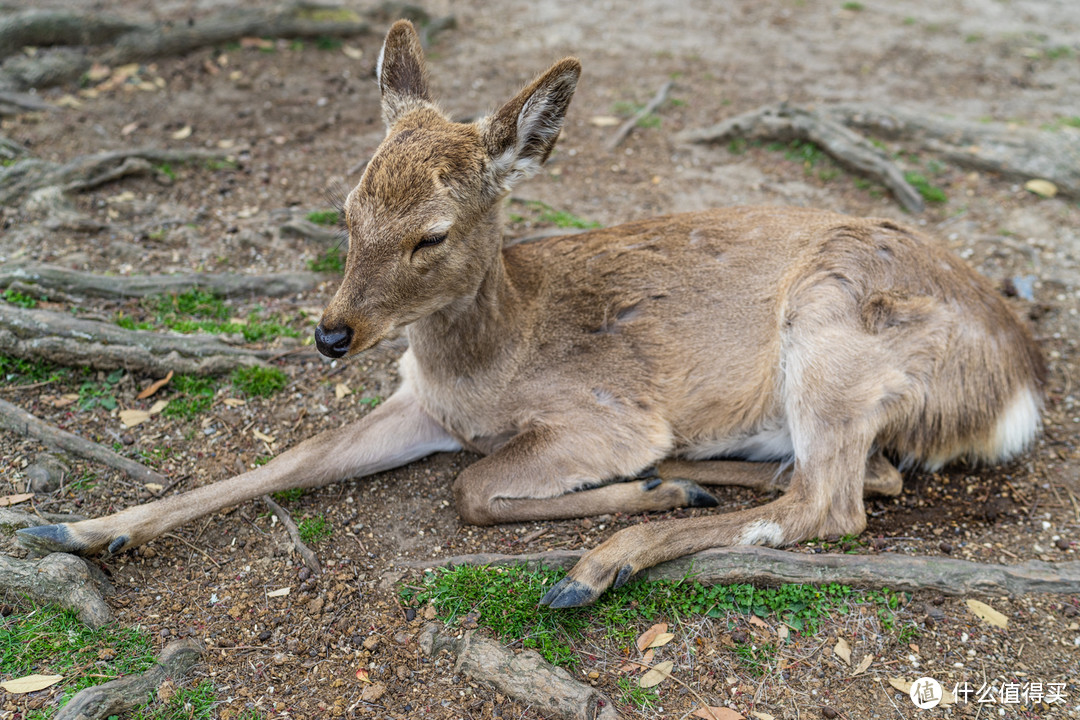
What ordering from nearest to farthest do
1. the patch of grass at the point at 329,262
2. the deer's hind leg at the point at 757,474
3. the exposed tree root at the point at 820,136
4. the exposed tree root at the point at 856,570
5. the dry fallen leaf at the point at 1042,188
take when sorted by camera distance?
the exposed tree root at the point at 856,570 < the deer's hind leg at the point at 757,474 < the patch of grass at the point at 329,262 < the dry fallen leaf at the point at 1042,188 < the exposed tree root at the point at 820,136

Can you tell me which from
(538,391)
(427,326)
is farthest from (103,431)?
(538,391)

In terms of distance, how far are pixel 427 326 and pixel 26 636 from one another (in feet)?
7.61

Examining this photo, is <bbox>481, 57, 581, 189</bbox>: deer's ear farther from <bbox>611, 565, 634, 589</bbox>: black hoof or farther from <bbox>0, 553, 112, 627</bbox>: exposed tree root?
<bbox>0, 553, 112, 627</bbox>: exposed tree root

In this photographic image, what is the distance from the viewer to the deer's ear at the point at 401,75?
4.60 metres

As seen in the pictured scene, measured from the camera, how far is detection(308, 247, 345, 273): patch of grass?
621 centimetres

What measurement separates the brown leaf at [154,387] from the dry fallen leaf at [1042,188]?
23.8ft

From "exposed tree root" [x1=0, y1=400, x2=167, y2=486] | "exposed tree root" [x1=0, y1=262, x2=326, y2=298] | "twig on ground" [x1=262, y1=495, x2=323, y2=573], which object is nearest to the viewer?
"twig on ground" [x1=262, y1=495, x2=323, y2=573]

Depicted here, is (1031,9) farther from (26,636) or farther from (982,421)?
(26,636)

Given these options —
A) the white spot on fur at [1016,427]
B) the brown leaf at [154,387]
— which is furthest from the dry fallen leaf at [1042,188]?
the brown leaf at [154,387]

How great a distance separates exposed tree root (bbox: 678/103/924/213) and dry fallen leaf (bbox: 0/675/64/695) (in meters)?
6.99

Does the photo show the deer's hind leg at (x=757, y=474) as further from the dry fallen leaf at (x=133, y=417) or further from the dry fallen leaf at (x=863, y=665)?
the dry fallen leaf at (x=133, y=417)

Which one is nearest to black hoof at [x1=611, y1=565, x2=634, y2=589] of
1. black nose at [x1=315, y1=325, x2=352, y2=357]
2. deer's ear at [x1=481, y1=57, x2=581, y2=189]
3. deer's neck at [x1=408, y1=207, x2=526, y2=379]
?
deer's neck at [x1=408, y1=207, x2=526, y2=379]

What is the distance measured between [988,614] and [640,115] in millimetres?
6051

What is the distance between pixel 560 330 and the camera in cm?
484
